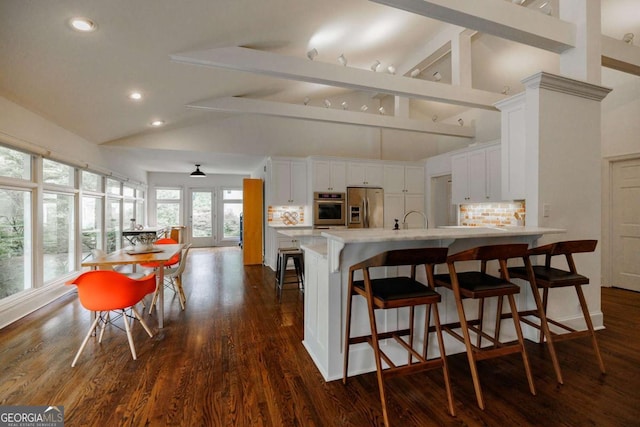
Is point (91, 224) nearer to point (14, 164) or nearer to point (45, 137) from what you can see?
point (45, 137)

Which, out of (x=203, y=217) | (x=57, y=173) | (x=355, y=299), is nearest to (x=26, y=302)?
(x=57, y=173)

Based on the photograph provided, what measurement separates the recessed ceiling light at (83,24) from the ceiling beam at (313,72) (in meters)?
0.74

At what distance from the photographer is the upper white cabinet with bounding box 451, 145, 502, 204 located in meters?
4.16

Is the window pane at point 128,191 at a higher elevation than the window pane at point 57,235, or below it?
higher

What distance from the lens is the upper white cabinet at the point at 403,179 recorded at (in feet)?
20.4

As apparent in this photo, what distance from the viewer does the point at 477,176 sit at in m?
4.45

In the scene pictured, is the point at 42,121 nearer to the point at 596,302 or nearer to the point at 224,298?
the point at 224,298

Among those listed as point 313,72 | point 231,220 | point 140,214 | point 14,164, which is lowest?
point 231,220

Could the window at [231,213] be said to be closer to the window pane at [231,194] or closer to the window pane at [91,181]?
the window pane at [231,194]

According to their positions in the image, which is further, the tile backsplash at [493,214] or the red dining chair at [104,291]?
the tile backsplash at [493,214]

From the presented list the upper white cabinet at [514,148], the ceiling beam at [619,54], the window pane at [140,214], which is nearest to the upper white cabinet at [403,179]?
the upper white cabinet at [514,148]

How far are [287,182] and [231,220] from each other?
16.0 ft

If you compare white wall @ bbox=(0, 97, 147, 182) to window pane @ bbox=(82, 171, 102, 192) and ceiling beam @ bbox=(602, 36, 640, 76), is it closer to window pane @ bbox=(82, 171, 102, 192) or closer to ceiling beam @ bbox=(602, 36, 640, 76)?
window pane @ bbox=(82, 171, 102, 192)

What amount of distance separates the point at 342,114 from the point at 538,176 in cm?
307
